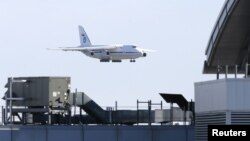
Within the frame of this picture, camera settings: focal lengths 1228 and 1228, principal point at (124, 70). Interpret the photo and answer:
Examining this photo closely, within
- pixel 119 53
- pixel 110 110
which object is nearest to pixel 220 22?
pixel 110 110

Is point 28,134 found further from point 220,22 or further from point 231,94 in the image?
point 231,94

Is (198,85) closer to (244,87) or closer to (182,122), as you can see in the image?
(244,87)

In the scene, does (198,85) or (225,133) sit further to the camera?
(198,85)

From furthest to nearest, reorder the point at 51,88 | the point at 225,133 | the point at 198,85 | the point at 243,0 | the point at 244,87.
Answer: the point at 51,88, the point at 243,0, the point at 198,85, the point at 244,87, the point at 225,133

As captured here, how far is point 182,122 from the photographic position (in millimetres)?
80812

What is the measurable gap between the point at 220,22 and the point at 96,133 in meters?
10.6

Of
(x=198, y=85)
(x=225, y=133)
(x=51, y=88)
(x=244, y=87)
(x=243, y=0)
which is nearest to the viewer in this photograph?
(x=225, y=133)

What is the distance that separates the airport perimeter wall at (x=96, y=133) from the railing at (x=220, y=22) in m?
6.59

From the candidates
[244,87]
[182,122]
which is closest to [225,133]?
[244,87]

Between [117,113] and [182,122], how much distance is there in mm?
4640

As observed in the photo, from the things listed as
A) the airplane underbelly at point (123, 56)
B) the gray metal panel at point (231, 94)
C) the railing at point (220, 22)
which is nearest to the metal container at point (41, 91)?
the railing at point (220, 22)

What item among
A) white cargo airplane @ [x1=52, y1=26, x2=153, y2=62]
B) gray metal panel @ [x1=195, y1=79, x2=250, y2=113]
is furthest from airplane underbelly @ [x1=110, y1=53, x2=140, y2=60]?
gray metal panel @ [x1=195, y1=79, x2=250, y2=113]

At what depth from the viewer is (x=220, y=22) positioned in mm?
77750

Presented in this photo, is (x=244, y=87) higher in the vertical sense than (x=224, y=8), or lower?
lower
